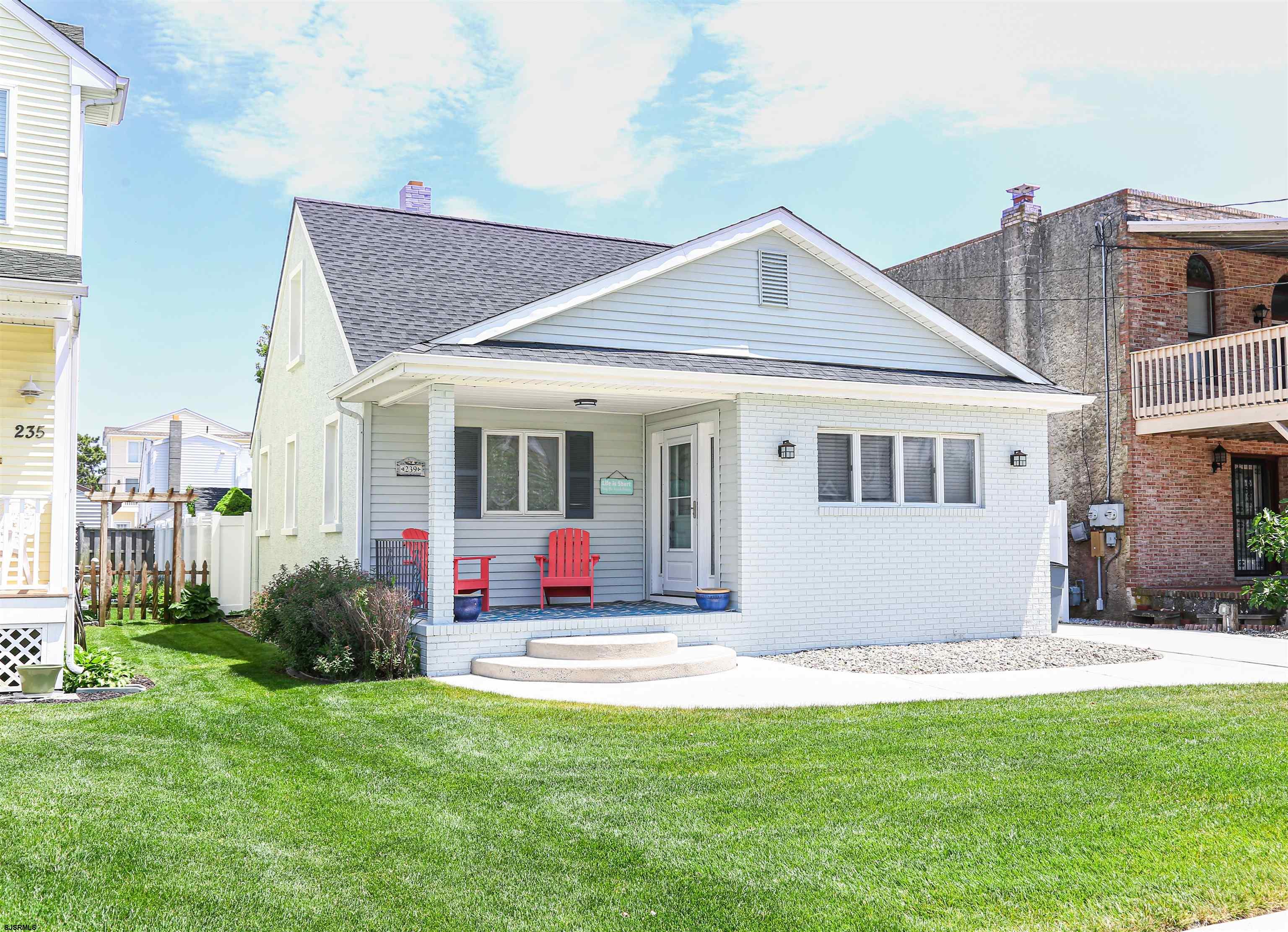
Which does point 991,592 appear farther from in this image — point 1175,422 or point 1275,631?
point 1175,422

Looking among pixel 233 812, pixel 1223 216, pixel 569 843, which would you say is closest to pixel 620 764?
pixel 569 843

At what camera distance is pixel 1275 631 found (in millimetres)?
14227

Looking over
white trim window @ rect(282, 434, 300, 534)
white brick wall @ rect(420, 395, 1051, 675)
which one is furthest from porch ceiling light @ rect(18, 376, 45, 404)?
white brick wall @ rect(420, 395, 1051, 675)

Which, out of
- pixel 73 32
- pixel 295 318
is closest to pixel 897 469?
pixel 295 318

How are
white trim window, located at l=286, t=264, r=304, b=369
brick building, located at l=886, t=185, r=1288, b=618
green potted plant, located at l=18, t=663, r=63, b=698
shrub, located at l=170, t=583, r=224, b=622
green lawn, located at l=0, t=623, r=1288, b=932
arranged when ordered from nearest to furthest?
green lawn, located at l=0, t=623, r=1288, b=932 < green potted plant, located at l=18, t=663, r=63, b=698 < white trim window, located at l=286, t=264, r=304, b=369 < shrub, located at l=170, t=583, r=224, b=622 < brick building, located at l=886, t=185, r=1288, b=618

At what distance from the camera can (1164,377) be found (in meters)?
16.8

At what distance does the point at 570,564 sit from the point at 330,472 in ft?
11.4

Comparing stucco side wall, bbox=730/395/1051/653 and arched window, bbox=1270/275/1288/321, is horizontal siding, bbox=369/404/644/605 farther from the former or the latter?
arched window, bbox=1270/275/1288/321

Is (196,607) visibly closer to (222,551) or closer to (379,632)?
(222,551)

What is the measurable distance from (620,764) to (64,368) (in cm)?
702

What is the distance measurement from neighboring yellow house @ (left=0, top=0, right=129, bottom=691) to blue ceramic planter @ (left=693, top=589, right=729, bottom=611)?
20.8 ft

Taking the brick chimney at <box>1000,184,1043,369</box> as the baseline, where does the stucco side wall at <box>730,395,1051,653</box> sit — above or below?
below

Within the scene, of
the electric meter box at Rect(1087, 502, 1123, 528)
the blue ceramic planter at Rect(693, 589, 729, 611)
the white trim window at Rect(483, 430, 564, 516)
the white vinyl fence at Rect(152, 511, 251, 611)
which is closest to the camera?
the blue ceramic planter at Rect(693, 589, 729, 611)

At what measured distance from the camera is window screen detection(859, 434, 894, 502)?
40.5ft
